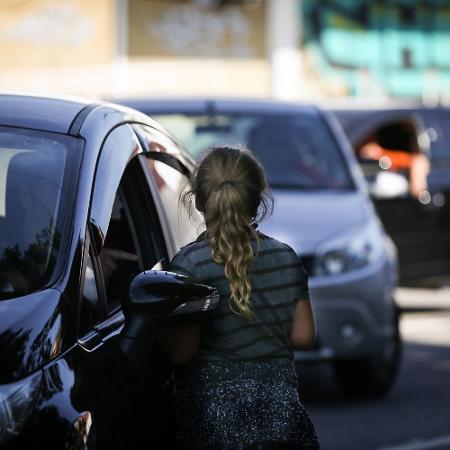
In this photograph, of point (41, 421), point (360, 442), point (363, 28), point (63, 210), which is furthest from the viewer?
point (363, 28)

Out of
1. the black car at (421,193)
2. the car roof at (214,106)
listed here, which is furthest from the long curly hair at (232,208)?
the black car at (421,193)

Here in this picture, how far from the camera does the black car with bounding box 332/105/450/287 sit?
13641 mm

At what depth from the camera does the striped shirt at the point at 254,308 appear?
3738 millimetres

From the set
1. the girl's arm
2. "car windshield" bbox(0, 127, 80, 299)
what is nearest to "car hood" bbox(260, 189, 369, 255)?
the girl's arm

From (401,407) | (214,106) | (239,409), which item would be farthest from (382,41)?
(239,409)

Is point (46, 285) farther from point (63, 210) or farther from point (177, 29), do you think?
point (177, 29)

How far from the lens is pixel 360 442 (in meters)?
7.76

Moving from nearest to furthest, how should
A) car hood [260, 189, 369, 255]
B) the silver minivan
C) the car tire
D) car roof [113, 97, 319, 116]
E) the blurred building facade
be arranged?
car hood [260, 189, 369, 255] → the silver minivan → the car tire → car roof [113, 97, 319, 116] → the blurred building facade

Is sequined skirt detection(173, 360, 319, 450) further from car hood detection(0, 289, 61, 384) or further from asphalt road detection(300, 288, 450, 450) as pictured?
asphalt road detection(300, 288, 450, 450)

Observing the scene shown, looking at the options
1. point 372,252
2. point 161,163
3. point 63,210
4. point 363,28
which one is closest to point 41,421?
point 63,210

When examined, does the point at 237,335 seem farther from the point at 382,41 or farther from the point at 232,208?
the point at 382,41

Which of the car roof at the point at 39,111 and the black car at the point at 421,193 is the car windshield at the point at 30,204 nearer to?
the car roof at the point at 39,111

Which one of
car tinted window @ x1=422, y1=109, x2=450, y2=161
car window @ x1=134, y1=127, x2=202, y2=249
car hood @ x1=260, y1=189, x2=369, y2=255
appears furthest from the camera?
car tinted window @ x1=422, y1=109, x2=450, y2=161

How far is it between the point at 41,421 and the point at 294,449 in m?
0.92
